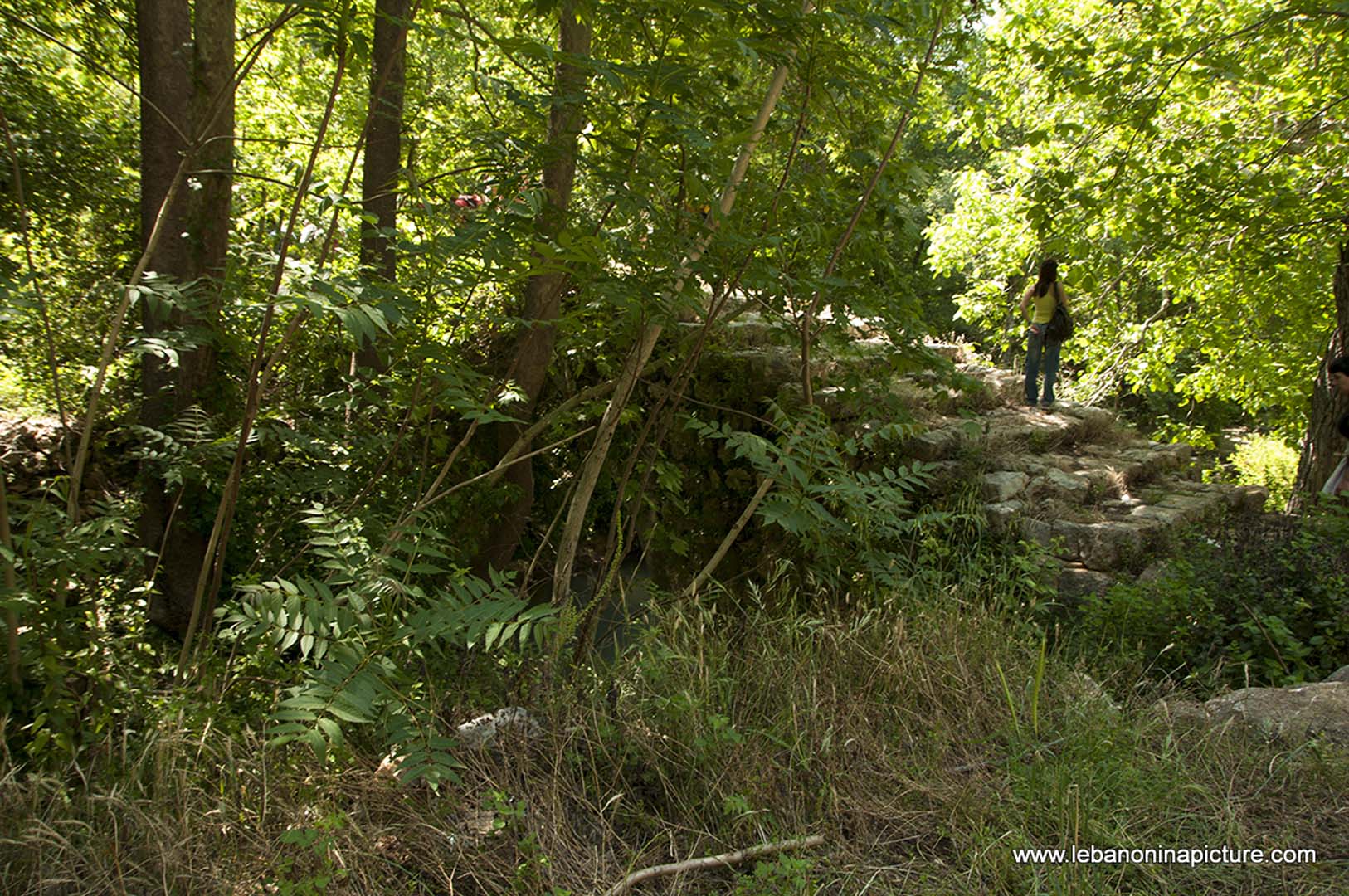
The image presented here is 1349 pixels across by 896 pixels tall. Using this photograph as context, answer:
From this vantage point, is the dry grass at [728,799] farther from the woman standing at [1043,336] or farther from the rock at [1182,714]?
the woman standing at [1043,336]

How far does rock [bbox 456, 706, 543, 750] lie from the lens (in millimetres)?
2541

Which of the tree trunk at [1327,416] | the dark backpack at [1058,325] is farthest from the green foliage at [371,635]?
the tree trunk at [1327,416]

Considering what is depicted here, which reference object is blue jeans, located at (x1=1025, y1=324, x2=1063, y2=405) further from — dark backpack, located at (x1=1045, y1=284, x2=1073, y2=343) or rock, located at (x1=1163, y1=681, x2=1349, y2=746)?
rock, located at (x1=1163, y1=681, x2=1349, y2=746)

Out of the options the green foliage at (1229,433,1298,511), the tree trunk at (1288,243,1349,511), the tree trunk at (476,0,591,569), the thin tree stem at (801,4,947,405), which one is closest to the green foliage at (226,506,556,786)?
the tree trunk at (476,0,591,569)

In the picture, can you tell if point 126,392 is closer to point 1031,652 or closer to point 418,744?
point 418,744

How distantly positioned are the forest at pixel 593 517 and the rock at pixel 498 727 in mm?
Answer: 18

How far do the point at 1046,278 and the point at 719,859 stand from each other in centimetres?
705

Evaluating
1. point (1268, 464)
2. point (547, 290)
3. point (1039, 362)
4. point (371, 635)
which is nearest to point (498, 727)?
point (371, 635)

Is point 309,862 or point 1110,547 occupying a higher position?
point 1110,547

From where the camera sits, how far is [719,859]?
2184 mm

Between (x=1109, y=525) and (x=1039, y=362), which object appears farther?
(x=1039, y=362)

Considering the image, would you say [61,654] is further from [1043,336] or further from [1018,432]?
[1043,336]

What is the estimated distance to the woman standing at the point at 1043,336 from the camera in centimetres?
762

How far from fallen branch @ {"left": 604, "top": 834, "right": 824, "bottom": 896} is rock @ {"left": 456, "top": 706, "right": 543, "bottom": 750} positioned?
0.59 metres
